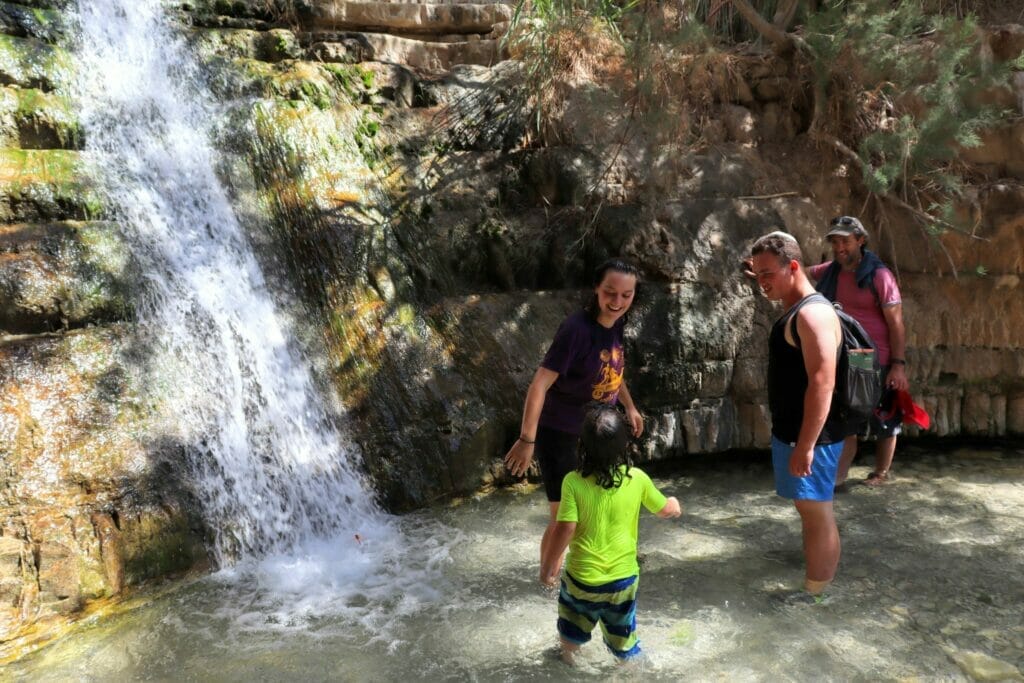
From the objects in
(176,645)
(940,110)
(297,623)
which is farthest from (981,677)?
(940,110)

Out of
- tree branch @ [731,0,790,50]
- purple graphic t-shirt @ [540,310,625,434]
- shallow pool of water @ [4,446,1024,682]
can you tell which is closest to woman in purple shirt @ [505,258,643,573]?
purple graphic t-shirt @ [540,310,625,434]

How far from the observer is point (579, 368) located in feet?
10.9

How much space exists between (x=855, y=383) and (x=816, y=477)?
45 centimetres

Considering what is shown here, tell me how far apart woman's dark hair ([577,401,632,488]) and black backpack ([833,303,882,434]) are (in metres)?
1.16

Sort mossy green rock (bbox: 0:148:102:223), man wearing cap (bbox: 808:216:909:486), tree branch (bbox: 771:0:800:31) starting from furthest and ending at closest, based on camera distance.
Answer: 1. tree branch (bbox: 771:0:800:31)
2. mossy green rock (bbox: 0:148:102:223)
3. man wearing cap (bbox: 808:216:909:486)

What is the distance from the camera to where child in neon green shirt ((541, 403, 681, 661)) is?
2701 millimetres

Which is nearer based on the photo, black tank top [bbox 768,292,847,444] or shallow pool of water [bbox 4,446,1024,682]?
shallow pool of water [bbox 4,446,1024,682]

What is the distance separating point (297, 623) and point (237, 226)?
3.17 meters

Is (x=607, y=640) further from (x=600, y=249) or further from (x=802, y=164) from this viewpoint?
(x=802, y=164)

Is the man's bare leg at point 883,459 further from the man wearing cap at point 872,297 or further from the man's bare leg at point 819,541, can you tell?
the man's bare leg at point 819,541

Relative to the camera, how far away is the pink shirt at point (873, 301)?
457 centimetres

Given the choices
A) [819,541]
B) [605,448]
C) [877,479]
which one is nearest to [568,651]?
[605,448]

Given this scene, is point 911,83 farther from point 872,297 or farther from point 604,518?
point 604,518

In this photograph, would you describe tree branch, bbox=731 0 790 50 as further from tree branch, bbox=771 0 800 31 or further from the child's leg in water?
the child's leg in water
